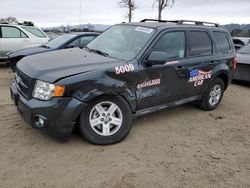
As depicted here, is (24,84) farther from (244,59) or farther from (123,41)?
(244,59)

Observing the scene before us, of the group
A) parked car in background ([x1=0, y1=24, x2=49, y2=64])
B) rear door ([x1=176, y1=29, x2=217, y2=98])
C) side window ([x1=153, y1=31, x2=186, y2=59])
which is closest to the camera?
side window ([x1=153, y1=31, x2=186, y2=59])

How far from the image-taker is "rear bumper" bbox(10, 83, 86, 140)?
3746 mm

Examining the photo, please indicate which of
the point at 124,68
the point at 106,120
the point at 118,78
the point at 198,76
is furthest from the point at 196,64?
the point at 106,120

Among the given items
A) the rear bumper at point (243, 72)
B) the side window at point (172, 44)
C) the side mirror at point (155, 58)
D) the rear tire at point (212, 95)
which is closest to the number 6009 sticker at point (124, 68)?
the side mirror at point (155, 58)

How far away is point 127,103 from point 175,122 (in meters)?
1.39

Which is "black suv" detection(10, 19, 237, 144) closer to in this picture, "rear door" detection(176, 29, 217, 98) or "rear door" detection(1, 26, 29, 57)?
"rear door" detection(176, 29, 217, 98)

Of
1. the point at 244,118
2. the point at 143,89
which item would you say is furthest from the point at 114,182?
the point at 244,118

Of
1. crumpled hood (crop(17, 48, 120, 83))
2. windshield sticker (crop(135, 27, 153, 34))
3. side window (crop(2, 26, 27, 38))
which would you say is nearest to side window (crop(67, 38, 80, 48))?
side window (crop(2, 26, 27, 38))

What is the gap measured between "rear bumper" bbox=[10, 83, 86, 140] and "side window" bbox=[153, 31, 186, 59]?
5.50 ft

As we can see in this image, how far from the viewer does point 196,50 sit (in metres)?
5.46

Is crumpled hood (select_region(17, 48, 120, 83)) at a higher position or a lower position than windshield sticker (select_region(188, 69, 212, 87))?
higher

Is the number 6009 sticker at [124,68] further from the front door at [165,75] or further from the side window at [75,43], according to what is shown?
the side window at [75,43]

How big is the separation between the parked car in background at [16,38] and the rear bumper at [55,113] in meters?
7.52

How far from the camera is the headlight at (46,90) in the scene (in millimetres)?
3717
